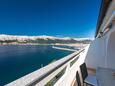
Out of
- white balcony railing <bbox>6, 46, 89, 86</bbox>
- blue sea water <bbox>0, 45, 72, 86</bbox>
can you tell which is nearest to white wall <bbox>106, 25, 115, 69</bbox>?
white balcony railing <bbox>6, 46, 89, 86</bbox>

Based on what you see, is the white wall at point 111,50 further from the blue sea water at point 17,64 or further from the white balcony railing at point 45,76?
the blue sea water at point 17,64

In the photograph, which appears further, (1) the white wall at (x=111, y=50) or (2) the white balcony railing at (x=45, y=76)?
(1) the white wall at (x=111, y=50)

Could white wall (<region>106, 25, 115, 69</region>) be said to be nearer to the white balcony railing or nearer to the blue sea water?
the white balcony railing

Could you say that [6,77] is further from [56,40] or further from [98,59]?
[98,59]

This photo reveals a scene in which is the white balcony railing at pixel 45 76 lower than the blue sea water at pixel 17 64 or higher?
higher

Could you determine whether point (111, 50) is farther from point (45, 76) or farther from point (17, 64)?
point (17, 64)

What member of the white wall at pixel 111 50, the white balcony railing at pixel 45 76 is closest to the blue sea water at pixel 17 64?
the white wall at pixel 111 50

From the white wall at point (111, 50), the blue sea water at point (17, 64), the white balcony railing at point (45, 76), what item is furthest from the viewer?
the blue sea water at point (17, 64)

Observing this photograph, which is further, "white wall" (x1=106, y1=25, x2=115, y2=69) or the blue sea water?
the blue sea water

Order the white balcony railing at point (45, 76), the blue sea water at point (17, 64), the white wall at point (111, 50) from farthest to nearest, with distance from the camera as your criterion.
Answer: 1. the blue sea water at point (17, 64)
2. the white wall at point (111, 50)
3. the white balcony railing at point (45, 76)

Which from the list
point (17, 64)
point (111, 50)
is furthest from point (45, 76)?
point (17, 64)

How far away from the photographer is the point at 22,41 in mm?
43250

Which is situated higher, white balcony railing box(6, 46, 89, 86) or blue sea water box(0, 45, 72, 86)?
white balcony railing box(6, 46, 89, 86)

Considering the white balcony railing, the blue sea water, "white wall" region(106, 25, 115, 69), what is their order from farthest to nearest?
the blue sea water → "white wall" region(106, 25, 115, 69) → the white balcony railing
